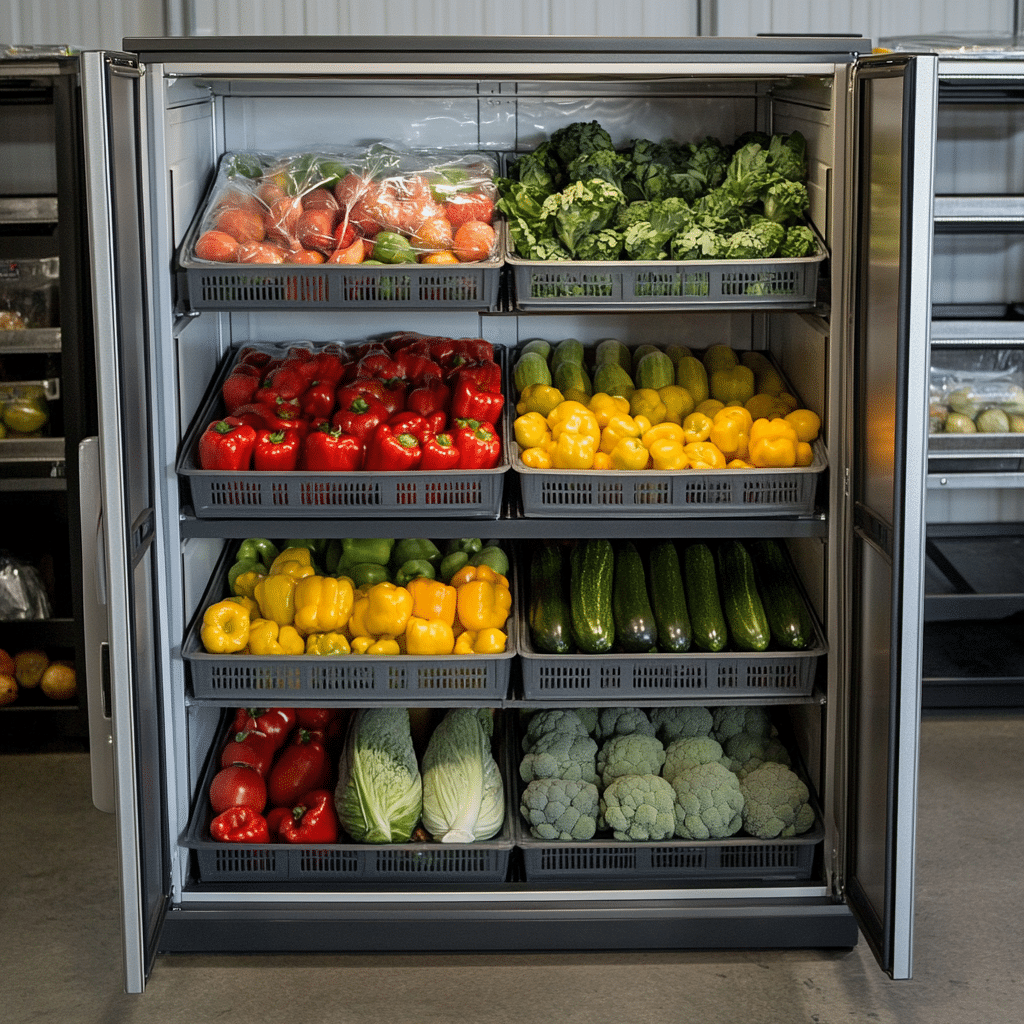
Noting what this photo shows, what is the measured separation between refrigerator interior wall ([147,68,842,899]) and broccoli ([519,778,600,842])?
580 millimetres

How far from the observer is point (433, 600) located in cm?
303

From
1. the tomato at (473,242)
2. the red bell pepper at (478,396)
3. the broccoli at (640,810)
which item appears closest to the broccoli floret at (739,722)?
the broccoli at (640,810)

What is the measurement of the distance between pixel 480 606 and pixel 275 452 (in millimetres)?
605

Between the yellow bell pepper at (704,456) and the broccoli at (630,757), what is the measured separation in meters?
0.77

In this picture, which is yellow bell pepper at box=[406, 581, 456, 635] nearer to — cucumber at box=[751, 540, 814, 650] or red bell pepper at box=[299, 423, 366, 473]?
red bell pepper at box=[299, 423, 366, 473]

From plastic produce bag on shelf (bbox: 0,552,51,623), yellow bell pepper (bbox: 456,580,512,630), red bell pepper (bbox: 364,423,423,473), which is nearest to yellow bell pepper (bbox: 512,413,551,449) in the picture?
red bell pepper (bbox: 364,423,423,473)

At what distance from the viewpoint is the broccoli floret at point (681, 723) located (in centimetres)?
334

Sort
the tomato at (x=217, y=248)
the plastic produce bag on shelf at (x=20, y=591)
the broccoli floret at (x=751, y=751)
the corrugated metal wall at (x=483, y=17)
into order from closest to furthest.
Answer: the tomato at (x=217, y=248)
the broccoli floret at (x=751, y=751)
the plastic produce bag on shelf at (x=20, y=591)
the corrugated metal wall at (x=483, y=17)

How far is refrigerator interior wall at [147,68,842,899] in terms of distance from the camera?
293cm

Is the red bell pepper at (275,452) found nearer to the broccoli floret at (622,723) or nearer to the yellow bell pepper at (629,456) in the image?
the yellow bell pepper at (629,456)

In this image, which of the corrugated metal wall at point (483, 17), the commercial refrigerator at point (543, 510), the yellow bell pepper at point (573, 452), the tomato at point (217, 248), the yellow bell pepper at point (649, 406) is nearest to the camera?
the commercial refrigerator at point (543, 510)

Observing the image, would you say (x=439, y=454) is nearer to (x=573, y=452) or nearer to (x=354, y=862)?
(x=573, y=452)

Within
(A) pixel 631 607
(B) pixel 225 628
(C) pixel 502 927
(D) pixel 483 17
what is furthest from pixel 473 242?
(D) pixel 483 17

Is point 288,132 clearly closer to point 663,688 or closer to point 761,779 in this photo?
point 663,688
